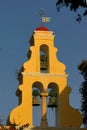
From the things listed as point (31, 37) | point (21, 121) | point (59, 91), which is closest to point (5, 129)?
point (21, 121)

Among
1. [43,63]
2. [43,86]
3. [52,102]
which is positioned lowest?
[52,102]

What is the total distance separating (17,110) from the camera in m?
29.5

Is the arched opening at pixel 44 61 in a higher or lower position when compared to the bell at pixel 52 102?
higher

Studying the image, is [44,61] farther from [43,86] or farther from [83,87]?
[83,87]

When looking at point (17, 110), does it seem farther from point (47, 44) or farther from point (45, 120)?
point (47, 44)

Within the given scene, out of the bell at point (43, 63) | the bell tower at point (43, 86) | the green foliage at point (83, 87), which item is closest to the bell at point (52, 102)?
the bell tower at point (43, 86)

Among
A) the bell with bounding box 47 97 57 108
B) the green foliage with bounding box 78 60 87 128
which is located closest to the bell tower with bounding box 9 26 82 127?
the bell with bounding box 47 97 57 108

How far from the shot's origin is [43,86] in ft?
99.3

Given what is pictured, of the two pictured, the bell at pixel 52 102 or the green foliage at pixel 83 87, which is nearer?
the bell at pixel 52 102

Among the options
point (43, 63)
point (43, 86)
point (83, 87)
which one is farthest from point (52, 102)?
point (83, 87)

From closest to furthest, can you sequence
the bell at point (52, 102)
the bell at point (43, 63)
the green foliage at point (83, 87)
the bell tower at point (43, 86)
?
1. the bell tower at point (43, 86)
2. the bell at point (52, 102)
3. the bell at point (43, 63)
4. the green foliage at point (83, 87)

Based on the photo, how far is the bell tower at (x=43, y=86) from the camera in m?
29.7

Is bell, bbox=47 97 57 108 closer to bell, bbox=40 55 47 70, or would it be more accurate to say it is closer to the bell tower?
the bell tower

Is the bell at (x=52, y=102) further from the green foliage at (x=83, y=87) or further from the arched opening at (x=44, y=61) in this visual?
the green foliage at (x=83, y=87)
